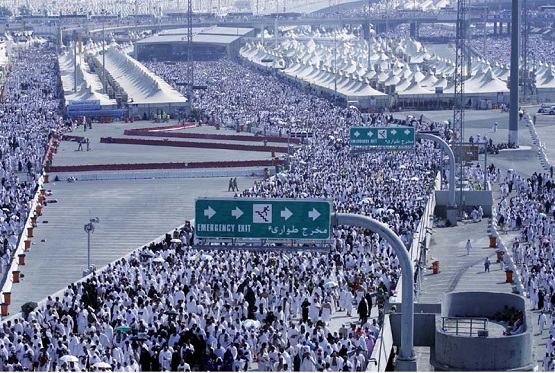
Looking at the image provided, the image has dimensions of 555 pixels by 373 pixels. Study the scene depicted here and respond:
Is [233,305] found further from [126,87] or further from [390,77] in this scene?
[126,87]

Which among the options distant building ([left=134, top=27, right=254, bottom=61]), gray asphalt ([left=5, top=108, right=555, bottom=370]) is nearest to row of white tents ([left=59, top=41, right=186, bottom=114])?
gray asphalt ([left=5, top=108, right=555, bottom=370])

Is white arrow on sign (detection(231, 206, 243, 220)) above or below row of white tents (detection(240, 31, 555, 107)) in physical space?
above

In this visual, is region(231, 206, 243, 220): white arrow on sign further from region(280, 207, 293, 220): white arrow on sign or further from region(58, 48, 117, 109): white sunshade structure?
region(58, 48, 117, 109): white sunshade structure

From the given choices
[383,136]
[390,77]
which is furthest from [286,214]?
[390,77]

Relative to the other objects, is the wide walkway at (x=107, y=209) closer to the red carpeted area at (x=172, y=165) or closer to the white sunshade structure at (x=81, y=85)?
the red carpeted area at (x=172, y=165)

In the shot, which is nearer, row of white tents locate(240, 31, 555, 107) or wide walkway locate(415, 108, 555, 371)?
wide walkway locate(415, 108, 555, 371)

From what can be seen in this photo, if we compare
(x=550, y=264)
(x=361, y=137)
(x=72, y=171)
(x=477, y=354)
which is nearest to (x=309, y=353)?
(x=477, y=354)
